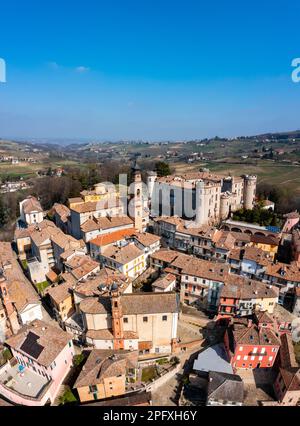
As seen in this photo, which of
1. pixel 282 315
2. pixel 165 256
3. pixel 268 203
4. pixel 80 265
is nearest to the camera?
pixel 282 315

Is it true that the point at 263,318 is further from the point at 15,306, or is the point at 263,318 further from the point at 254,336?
the point at 15,306

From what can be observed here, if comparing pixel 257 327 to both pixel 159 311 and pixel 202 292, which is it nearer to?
pixel 202 292

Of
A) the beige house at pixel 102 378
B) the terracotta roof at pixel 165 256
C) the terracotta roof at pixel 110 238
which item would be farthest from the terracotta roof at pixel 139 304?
the terracotta roof at pixel 110 238

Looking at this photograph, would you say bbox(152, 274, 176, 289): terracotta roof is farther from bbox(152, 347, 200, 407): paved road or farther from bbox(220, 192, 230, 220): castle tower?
bbox(220, 192, 230, 220): castle tower

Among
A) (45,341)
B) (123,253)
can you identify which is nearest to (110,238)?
(123,253)

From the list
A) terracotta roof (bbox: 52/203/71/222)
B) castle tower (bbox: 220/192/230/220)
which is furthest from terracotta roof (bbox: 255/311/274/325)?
terracotta roof (bbox: 52/203/71/222)

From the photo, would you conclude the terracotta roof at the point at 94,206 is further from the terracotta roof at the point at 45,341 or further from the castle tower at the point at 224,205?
the terracotta roof at the point at 45,341
